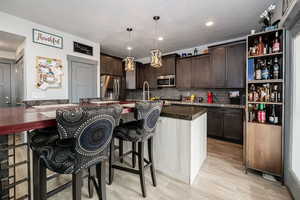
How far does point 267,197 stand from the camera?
152 centimetres

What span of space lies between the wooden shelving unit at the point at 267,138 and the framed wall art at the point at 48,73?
3.85 meters

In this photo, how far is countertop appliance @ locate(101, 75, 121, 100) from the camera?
4432 millimetres

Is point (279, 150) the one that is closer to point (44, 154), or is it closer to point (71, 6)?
point (44, 154)

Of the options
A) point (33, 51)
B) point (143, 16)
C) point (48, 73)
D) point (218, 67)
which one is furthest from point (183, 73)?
point (33, 51)

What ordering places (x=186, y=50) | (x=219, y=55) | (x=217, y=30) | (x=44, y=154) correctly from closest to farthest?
(x=44, y=154) < (x=217, y=30) < (x=219, y=55) < (x=186, y=50)

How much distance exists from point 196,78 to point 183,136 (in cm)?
278

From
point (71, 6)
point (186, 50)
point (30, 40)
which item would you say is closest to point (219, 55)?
point (186, 50)

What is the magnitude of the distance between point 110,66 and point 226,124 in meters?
3.98

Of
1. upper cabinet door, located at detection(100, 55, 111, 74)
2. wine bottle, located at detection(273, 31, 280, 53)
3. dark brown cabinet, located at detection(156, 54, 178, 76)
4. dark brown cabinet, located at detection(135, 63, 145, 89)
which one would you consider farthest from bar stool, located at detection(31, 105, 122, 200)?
dark brown cabinet, located at detection(135, 63, 145, 89)

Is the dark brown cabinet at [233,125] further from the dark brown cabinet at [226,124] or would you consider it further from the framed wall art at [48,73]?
the framed wall art at [48,73]

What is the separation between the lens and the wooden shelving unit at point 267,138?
1.75 metres

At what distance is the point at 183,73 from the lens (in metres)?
4.33

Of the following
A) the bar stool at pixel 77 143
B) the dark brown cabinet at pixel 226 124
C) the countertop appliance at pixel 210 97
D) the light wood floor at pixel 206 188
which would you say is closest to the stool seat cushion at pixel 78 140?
the bar stool at pixel 77 143

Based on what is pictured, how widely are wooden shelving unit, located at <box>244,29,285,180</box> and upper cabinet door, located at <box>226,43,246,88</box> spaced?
143 centimetres
